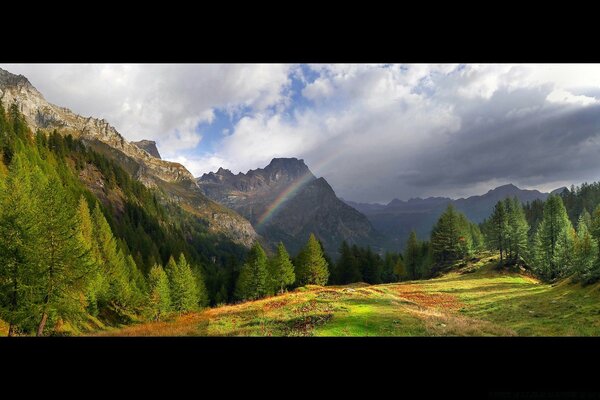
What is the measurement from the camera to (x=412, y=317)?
84.5 ft

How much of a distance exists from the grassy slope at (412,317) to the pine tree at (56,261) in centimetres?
483

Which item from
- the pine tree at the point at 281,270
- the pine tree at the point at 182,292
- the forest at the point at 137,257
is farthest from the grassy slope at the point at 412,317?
the pine tree at the point at 182,292

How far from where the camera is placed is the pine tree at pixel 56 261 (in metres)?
27.9

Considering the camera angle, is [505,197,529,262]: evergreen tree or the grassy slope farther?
[505,197,529,262]: evergreen tree

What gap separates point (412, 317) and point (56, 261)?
29379 millimetres

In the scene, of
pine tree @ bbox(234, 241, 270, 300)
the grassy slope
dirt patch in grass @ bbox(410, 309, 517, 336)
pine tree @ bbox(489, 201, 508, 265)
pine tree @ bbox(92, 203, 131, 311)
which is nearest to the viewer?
dirt patch in grass @ bbox(410, 309, 517, 336)

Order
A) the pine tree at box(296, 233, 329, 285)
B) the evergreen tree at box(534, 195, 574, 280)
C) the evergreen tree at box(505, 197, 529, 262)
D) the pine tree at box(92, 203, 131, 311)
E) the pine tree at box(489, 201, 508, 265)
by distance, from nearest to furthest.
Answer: the evergreen tree at box(534, 195, 574, 280), the pine tree at box(92, 203, 131, 311), the evergreen tree at box(505, 197, 529, 262), the pine tree at box(296, 233, 329, 285), the pine tree at box(489, 201, 508, 265)

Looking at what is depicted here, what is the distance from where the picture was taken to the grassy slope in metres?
21.4

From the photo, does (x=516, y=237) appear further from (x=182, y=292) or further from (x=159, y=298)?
(x=159, y=298)

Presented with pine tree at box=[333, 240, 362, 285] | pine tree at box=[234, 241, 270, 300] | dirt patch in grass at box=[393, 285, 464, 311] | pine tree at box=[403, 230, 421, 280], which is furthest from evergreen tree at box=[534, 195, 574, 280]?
pine tree at box=[234, 241, 270, 300]

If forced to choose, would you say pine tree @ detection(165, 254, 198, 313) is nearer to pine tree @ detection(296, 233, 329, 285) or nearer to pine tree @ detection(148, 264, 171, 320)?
pine tree @ detection(148, 264, 171, 320)

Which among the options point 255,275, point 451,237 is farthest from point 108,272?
point 451,237

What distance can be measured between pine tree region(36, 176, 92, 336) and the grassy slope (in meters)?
4.83

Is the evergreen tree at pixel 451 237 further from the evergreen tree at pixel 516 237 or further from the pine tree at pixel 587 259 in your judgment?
the pine tree at pixel 587 259
